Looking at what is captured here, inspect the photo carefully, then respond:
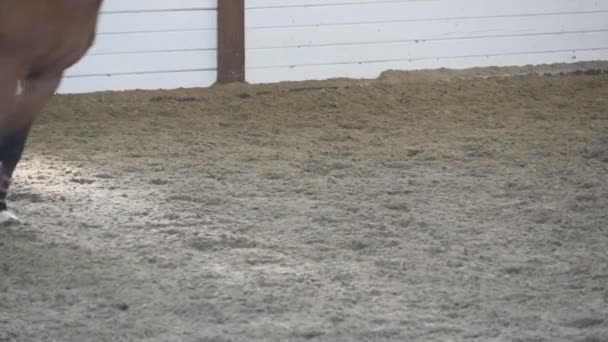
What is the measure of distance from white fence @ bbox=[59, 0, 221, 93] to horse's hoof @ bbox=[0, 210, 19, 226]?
2.72m

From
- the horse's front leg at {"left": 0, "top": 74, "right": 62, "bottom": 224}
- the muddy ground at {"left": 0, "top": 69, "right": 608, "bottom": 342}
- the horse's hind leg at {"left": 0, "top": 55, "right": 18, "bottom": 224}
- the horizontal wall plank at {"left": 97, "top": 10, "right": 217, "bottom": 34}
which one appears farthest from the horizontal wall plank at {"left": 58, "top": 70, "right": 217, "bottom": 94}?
the horse's hind leg at {"left": 0, "top": 55, "right": 18, "bottom": 224}

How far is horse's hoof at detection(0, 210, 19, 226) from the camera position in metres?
4.71

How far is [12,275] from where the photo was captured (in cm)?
412

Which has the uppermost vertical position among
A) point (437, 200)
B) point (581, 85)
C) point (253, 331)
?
point (581, 85)

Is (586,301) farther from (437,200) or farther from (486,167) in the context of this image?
(486,167)

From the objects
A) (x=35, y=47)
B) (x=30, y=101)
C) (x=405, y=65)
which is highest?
(x=405, y=65)

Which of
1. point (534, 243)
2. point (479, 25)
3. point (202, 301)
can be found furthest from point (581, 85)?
point (202, 301)

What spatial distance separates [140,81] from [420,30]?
212 centimetres

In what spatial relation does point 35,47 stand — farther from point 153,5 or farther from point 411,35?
point 411,35

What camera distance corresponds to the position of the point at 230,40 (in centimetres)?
768

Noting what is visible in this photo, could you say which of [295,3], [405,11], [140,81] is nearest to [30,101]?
[140,81]

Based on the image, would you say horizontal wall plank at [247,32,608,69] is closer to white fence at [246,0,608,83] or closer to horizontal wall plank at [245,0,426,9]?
white fence at [246,0,608,83]

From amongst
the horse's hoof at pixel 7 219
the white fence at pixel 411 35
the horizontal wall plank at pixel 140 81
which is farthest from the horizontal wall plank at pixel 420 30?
the horse's hoof at pixel 7 219

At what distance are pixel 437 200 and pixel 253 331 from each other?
6.13ft
